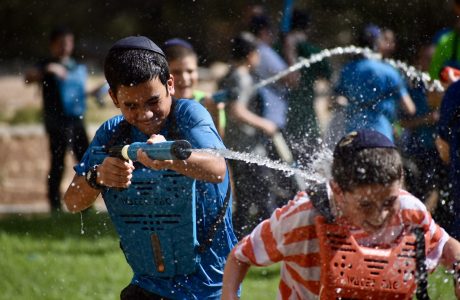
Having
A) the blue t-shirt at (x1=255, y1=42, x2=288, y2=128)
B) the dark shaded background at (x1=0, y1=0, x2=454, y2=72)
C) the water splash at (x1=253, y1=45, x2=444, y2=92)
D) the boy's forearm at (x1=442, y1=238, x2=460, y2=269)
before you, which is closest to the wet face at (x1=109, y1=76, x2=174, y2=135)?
the boy's forearm at (x1=442, y1=238, x2=460, y2=269)

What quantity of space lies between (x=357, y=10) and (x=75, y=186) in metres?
9.94

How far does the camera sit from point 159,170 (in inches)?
145

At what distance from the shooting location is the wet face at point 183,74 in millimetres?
6043

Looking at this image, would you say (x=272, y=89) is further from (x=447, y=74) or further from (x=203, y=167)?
(x=203, y=167)

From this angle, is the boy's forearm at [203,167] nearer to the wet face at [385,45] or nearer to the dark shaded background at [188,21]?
the wet face at [385,45]

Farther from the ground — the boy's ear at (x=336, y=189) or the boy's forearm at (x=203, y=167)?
the boy's forearm at (x=203, y=167)

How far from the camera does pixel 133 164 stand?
12.6ft

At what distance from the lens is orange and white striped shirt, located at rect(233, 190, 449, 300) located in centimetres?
322

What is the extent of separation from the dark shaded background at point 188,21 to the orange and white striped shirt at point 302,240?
5740mm

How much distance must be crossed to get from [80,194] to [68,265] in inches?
142

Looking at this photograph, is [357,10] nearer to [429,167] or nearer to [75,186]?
[429,167]

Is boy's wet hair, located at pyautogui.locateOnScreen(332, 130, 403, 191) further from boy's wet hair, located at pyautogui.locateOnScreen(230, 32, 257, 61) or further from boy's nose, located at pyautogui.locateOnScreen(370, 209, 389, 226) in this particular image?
boy's wet hair, located at pyautogui.locateOnScreen(230, 32, 257, 61)

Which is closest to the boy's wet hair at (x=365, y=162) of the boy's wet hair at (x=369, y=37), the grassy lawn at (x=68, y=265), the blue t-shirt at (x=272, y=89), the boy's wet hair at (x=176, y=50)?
the grassy lawn at (x=68, y=265)

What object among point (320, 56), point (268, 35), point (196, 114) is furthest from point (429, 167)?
point (196, 114)
